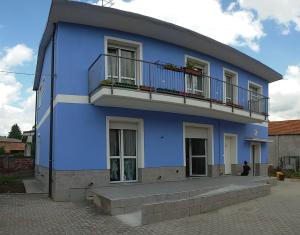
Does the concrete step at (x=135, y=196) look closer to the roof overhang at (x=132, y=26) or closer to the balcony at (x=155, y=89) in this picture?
→ the balcony at (x=155, y=89)

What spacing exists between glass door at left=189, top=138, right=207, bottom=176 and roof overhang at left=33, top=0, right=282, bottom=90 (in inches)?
169

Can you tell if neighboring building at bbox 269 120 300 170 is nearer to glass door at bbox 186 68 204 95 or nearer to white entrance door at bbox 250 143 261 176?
white entrance door at bbox 250 143 261 176

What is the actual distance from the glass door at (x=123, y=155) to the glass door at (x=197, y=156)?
457 cm

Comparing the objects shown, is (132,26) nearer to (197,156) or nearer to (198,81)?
(198,81)

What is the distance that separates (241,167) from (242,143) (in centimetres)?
131

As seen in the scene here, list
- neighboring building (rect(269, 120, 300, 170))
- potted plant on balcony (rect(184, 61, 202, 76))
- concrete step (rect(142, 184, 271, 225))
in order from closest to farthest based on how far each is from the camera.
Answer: concrete step (rect(142, 184, 271, 225)) → potted plant on balcony (rect(184, 61, 202, 76)) → neighboring building (rect(269, 120, 300, 170))

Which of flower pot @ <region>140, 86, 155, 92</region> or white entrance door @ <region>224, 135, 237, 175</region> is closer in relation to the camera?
flower pot @ <region>140, 86, 155, 92</region>

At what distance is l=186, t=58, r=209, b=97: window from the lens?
56.6 ft

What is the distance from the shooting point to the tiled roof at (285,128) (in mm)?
37597

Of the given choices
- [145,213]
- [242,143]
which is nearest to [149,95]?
[145,213]

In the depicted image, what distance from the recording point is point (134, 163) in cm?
1481

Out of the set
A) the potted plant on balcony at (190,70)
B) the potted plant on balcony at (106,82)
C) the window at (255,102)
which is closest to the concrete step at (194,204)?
the potted plant on balcony at (106,82)

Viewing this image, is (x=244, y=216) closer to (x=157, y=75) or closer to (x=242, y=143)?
(x=157, y=75)

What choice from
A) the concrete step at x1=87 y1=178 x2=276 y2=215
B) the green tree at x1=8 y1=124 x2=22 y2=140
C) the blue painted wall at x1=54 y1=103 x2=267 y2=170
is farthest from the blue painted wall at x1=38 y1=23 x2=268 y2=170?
the green tree at x1=8 y1=124 x2=22 y2=140
